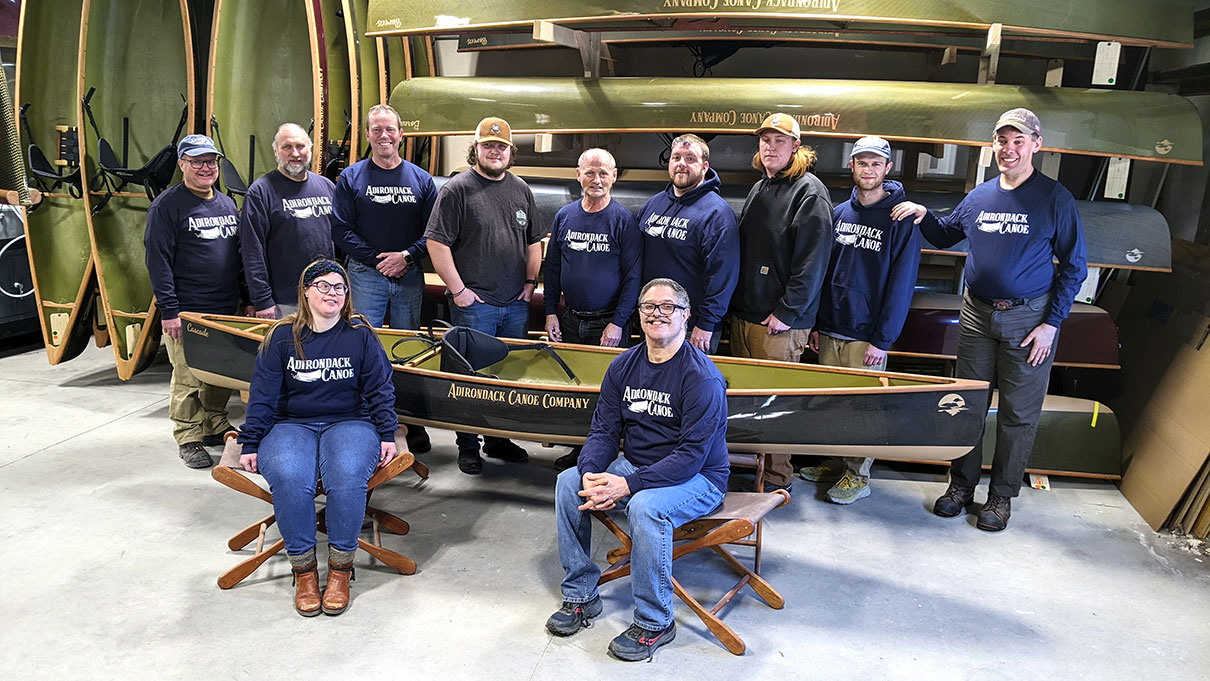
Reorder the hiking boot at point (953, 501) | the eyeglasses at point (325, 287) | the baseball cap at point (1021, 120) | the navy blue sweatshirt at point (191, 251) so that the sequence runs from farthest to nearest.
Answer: the navy blue sweatshirt at point (191, 251) < the hiking boot at point (953, 501) < the baseball cap at point (1021, 120) < the eyeglasses at point (325, 287)

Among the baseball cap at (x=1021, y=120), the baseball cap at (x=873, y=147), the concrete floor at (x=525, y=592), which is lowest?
the concrete floor at (x=525, y=592)

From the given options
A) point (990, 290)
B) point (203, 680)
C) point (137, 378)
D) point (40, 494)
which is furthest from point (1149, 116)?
point (137, 378)

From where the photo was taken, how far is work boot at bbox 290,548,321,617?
2873mm

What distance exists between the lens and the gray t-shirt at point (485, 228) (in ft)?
12.6

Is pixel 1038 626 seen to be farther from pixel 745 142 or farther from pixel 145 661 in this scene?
pixel 745 142

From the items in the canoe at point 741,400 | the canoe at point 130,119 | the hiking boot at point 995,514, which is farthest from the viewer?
the canoe at point 130,119

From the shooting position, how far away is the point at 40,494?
12.3ft

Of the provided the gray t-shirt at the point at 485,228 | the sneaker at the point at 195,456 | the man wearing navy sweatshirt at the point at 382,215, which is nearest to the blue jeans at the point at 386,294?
the man wearing navy sweatshirt at the point at 382,215

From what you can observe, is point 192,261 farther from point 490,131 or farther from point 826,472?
point 826,472

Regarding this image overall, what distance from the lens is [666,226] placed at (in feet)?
12.1

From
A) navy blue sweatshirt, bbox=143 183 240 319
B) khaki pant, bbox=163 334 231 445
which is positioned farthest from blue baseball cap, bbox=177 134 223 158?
khaki pant, bbox=163 334 231 445

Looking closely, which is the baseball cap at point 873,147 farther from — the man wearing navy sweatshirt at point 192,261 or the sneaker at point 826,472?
the man wearing navy sweatshirt at point 192,261

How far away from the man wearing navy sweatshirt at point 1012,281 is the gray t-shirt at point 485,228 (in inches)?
65.6

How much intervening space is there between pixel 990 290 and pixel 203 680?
10.3ft
